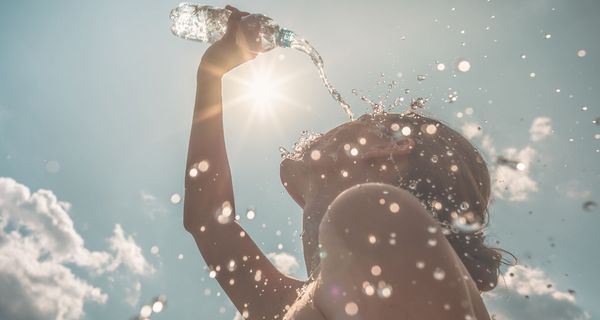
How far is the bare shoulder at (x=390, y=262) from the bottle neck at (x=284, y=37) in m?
3.71

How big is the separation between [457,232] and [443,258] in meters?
1.22

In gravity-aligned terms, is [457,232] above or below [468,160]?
below

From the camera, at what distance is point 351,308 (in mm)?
1405

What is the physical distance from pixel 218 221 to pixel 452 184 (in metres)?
1.92

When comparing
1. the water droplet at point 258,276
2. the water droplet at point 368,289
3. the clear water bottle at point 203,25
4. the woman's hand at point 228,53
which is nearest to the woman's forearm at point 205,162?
the woman's hand at point 228,53

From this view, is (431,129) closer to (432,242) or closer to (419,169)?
(419,169)

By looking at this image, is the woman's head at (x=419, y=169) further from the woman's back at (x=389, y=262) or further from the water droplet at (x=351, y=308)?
the water droplet at (x=351, y=308)

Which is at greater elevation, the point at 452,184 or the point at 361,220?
the point at 452,184

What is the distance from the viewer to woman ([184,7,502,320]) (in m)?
1.33

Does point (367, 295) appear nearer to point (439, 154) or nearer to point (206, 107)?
point (439, 154)

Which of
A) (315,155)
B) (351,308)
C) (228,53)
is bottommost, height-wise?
(351,308)

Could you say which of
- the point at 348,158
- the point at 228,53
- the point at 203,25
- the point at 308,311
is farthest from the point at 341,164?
the point at 203,25

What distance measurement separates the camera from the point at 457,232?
244 cm

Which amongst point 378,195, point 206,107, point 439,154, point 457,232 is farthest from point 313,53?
point 378,195
